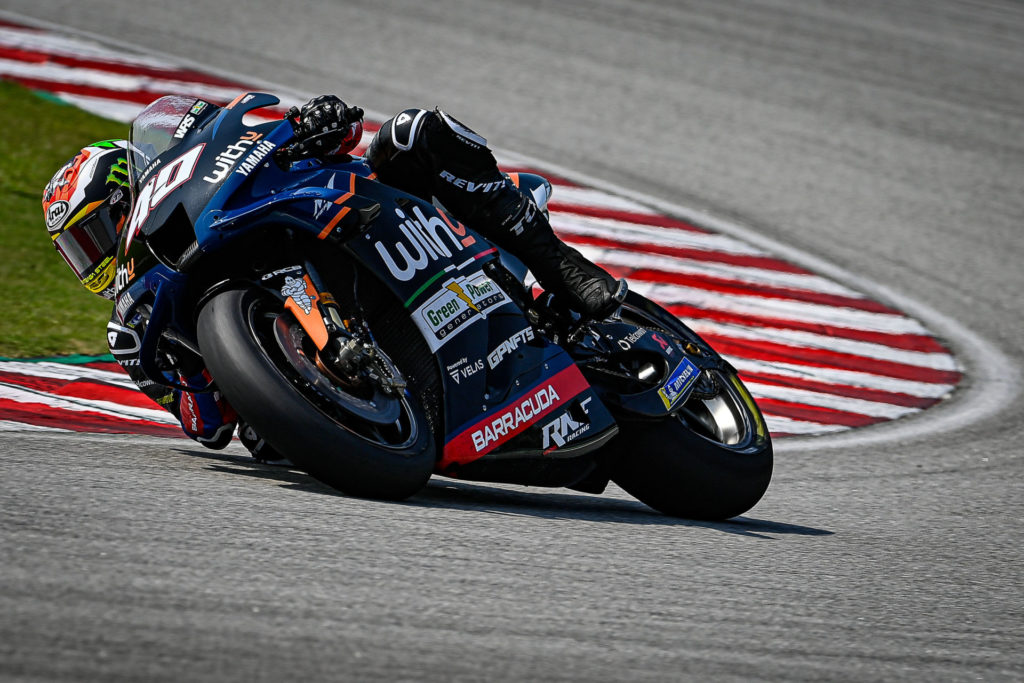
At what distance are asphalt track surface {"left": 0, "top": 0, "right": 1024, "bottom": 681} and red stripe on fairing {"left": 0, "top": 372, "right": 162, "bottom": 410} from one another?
2.43 feet

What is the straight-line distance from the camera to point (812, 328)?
6.90m

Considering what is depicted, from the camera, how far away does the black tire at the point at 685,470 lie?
13.5 feet

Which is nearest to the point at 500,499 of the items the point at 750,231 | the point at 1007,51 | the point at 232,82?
the point at 750,231

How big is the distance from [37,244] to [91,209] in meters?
3.45

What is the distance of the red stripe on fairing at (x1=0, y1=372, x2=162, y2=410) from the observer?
491cm

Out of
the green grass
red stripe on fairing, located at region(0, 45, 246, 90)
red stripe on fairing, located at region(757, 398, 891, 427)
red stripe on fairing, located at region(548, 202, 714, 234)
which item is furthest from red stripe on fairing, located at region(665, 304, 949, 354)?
red stripe on fairing, located at region(0, 45, 246, 90)

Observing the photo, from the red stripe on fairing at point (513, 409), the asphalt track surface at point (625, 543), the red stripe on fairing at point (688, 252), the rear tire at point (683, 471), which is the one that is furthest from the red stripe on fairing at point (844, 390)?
the red stripe on fairing at point (513, 409)

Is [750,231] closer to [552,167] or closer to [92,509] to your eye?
[552,167]

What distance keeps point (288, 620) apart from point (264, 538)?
0.49m

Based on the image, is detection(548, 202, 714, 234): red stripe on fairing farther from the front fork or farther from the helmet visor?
the front fork

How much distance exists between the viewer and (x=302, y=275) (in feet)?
11.5

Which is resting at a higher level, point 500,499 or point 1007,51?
point 1007,51

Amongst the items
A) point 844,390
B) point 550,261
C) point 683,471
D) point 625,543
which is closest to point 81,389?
point 550,261

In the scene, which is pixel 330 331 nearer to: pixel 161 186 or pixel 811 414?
pixel 161 186
